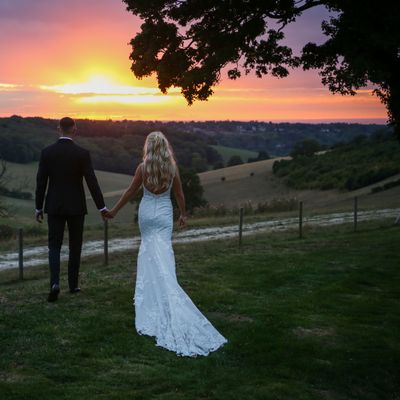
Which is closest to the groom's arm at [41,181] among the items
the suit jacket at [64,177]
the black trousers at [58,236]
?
the suit jacket at [64,177]

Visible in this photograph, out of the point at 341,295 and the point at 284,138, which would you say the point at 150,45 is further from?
the point at 284,138

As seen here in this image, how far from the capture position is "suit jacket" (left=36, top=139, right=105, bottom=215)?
338 inches

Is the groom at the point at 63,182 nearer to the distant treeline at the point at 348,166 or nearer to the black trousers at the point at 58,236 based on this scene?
the black trousers at the point at 58,236

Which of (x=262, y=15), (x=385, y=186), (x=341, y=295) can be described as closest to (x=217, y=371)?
(x=341, y=295)

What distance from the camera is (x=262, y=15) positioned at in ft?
49.8

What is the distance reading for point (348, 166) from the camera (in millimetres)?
75938

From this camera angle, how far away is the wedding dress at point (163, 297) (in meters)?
7.39

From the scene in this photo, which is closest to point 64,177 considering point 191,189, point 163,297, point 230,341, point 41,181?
point 41,181

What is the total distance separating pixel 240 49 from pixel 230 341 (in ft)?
31.9

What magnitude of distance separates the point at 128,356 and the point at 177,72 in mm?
10714

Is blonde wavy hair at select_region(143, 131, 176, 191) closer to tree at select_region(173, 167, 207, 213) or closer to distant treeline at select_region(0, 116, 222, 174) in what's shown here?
tree at select_region(173, 167, 207, 213)

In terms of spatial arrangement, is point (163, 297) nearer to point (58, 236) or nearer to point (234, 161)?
point (58, 236)

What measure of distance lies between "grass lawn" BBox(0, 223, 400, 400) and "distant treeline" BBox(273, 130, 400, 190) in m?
46.5

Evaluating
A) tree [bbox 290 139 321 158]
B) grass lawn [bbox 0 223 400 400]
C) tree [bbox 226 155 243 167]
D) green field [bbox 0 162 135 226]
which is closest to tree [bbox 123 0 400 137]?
grass lawn [bbox 0 223 400 400]
